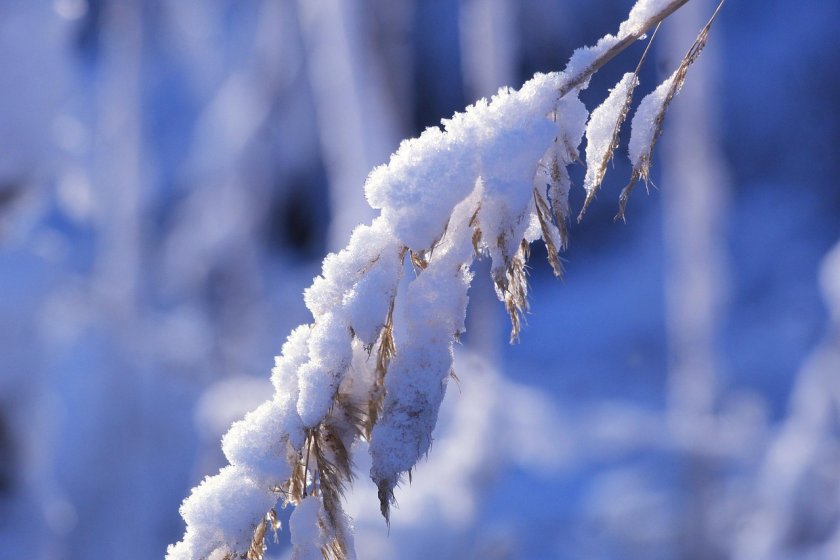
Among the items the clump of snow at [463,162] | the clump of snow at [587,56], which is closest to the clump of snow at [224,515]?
the clump of snow at [463,162]

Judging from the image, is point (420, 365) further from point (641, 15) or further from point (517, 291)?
point (641, 15)

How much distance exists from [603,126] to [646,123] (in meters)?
0.03

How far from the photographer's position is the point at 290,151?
3.70 meters

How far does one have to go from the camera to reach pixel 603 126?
42cm

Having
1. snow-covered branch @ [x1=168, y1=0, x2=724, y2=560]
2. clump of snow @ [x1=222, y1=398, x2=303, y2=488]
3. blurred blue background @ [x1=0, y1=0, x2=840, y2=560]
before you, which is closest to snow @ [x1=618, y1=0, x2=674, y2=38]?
snow-covered branch @ [x1=168, y1=0, x2=724, y2=560]

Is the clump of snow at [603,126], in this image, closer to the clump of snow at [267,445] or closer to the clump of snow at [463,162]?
the clump of snow at [463,162]

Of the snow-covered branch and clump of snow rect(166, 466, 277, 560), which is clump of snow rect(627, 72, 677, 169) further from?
clump of snow rect(166, 466, 277, 560)

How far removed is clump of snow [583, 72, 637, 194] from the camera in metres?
0.41

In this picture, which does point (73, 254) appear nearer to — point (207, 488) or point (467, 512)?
point (467, 512)

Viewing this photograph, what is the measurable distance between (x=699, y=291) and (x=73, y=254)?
3210 millimetres

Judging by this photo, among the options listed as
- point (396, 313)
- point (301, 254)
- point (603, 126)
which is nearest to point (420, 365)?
point (396, 313)

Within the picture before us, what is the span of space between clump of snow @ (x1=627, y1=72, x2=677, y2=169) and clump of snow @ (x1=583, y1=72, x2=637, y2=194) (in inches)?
0.5

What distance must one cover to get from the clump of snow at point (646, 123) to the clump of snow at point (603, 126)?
12 mm

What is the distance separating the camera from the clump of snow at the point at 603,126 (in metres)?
0.41
